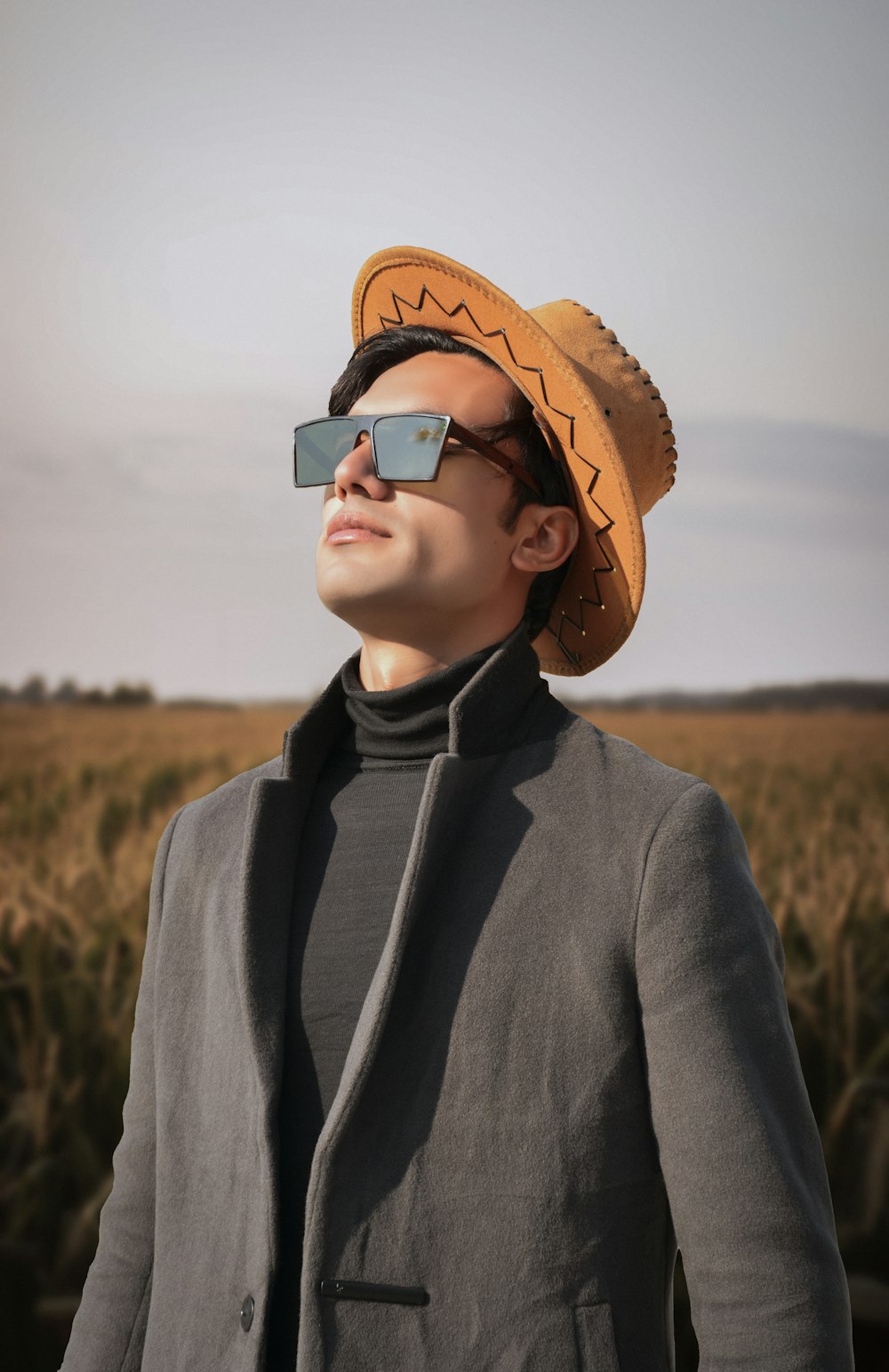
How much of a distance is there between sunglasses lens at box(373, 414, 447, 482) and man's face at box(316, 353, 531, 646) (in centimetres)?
2

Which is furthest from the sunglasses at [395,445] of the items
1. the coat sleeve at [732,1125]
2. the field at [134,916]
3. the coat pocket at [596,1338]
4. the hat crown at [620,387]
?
the field at [134,916]

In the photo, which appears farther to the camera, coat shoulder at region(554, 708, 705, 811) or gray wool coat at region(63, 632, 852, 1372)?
coat shoulder at region(554, 708, 705, 811)

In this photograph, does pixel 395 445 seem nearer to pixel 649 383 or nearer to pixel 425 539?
pixel 425 539

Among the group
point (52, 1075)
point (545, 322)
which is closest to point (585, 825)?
point (545, 322)

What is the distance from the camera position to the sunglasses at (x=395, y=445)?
1.44 meters

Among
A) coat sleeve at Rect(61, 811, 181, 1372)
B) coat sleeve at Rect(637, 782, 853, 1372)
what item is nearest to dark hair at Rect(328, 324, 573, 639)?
coat sleeve at Rect(637, 782, 853, 1372)

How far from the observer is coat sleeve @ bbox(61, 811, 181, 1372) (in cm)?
141

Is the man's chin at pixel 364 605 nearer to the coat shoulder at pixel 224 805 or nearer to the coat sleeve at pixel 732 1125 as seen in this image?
the coat shoulder at pixel 224 805

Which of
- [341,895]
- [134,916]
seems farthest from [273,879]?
[134,916]

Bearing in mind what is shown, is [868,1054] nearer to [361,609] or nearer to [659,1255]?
[659,1255]

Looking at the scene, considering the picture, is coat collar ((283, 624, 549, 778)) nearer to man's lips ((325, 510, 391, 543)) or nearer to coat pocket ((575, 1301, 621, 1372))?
man's lips ((325, 510, 391, 543))

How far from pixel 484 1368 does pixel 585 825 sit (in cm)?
53

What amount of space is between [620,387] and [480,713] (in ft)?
1.62

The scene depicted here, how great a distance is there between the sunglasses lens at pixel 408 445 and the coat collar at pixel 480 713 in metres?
0.23
